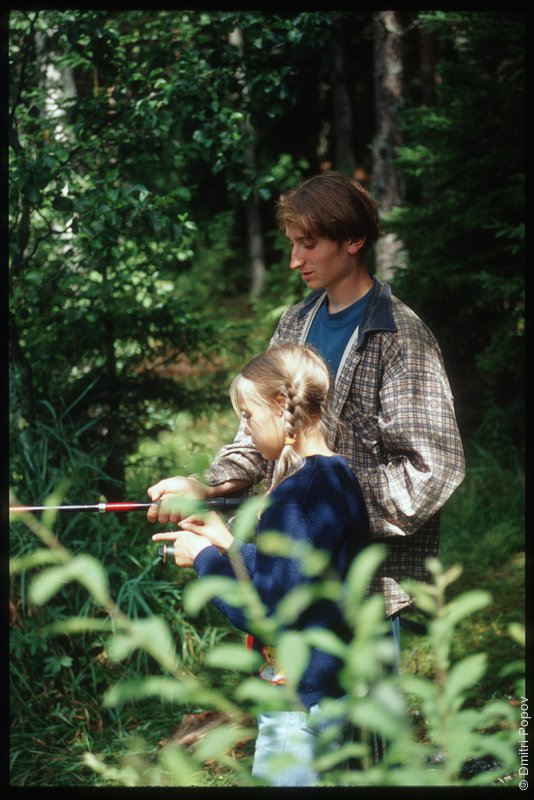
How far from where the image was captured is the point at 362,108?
17.5 metres

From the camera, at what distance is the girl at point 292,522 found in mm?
1782

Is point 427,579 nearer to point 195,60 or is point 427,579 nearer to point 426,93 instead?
point 195,60

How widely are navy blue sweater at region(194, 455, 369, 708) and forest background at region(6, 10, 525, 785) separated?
135 centimetres

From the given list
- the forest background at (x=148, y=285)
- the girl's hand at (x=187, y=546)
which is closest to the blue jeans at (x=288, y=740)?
the girl's hand at (x=187, y=546)

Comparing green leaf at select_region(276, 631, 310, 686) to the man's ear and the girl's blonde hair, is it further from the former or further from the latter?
the man's ear

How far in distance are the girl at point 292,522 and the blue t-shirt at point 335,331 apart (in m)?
0.24

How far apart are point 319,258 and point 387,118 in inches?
287

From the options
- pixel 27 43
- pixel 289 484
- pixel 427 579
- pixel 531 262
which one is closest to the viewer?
pixel 289 484

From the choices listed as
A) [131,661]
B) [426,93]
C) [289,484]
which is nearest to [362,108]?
[426,93]

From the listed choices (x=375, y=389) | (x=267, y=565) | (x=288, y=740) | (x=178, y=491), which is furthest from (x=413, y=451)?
(x=288, y=740)

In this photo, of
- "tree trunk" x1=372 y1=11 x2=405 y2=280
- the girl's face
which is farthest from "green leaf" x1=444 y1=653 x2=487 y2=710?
"tree trunk" x1=372 y1=11 x2=405 y2=280

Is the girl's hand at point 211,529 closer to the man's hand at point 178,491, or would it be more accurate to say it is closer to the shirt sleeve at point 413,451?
the man's hand at point 178,491

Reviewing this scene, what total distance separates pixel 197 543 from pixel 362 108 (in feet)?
56.4

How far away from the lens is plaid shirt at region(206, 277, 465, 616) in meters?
2.04
